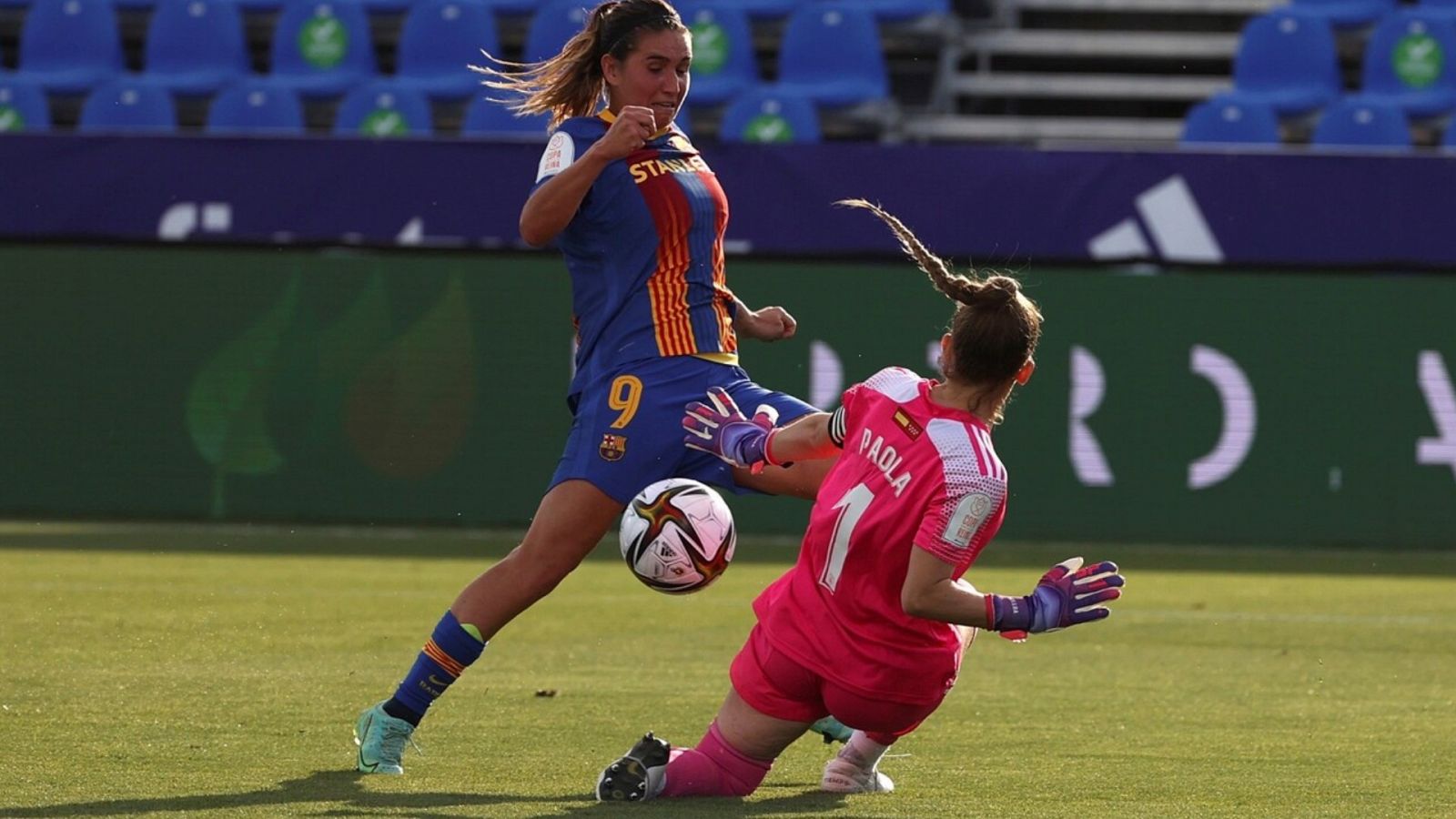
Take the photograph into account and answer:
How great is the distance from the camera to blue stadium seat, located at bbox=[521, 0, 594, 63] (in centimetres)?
Answer: 1695

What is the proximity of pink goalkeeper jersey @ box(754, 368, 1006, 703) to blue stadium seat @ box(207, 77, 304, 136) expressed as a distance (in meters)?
12.6

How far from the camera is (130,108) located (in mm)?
17219

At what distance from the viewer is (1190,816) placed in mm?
4973

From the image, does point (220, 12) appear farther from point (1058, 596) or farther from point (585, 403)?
point (1058, 596)

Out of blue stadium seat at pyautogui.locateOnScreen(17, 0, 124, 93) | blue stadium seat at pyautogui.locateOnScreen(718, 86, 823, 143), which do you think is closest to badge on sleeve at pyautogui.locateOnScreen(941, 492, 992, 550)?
blue stadium seat at pyautogui.locateOnScreen(718, 86, 823, 143)

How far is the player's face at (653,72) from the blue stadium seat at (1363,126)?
10.9 meters

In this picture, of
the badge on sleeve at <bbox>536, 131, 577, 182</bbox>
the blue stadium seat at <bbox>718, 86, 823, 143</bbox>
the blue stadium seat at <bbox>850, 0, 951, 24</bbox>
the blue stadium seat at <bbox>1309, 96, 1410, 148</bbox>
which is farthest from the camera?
the blue stadium seat at <bbox>850, 0, 951, 24</bbox>

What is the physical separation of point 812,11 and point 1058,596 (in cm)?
1305

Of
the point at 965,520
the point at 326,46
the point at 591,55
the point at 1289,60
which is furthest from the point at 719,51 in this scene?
the point at 965,520

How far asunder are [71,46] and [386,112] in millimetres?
2992

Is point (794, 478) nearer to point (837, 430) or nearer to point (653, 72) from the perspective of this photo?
point (837, 430)

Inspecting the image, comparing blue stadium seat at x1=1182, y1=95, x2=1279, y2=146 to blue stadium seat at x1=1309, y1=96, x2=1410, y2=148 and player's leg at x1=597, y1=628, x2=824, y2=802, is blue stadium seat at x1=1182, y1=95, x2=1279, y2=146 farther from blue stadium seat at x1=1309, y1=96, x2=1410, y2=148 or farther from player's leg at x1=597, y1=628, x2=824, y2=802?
player's leg at x1=597, y1=628, x2=824, y2=802

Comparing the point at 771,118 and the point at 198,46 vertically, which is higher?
the point at 771,118

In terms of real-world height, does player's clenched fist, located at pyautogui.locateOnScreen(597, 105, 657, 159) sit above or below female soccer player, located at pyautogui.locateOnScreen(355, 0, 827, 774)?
above
